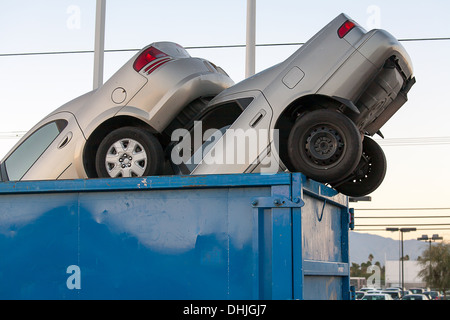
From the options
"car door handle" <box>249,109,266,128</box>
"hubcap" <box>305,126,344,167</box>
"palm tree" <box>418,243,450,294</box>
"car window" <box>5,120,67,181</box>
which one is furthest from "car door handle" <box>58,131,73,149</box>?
"palm tree" <box>418,243,450,294</box>

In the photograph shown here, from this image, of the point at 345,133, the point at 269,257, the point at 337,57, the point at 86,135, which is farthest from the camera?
the point at 86,135

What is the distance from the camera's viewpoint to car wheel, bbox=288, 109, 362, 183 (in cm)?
550

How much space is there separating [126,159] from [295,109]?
5.06 ft

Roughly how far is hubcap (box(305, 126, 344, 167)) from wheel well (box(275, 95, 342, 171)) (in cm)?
35

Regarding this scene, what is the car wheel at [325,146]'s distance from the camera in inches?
217

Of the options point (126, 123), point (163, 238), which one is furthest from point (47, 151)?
point (163, 238)

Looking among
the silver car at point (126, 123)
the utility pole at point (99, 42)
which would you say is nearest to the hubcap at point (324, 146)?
the silver car at point (126, 123)

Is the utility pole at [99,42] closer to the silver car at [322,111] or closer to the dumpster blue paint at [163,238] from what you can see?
the silver car at [322,111]

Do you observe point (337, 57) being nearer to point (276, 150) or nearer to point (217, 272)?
point (276, 150)

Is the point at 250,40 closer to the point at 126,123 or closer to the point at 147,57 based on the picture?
the point at 147,57

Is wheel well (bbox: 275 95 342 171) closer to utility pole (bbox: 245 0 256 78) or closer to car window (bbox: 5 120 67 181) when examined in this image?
car window (bbox: 5 120 67 181)

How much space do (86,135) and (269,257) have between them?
282 cm

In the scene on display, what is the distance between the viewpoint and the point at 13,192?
484cm
